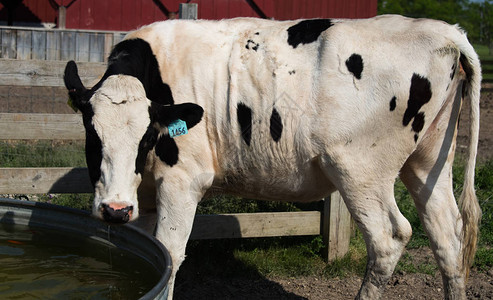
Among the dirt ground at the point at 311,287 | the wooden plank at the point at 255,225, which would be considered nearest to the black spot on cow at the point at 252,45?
the wooden plank at the point at 255,225

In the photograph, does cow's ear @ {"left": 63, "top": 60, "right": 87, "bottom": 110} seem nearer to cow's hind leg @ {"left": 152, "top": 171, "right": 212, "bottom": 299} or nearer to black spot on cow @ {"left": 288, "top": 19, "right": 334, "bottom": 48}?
cow's hind leg @ {"left": 152, "top": 171, "right": 212, "bottom": 299}

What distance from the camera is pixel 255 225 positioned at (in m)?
5.82

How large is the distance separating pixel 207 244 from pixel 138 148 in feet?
7.39

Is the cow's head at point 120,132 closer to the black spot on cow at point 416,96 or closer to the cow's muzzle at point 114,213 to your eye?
the cow's muzzle at point 114,213

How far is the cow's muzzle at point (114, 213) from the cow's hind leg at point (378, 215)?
1.44 metres

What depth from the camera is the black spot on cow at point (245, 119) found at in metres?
4.44

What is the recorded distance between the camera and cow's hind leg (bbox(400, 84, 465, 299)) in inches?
184

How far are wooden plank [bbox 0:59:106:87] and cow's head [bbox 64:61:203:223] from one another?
135 centimetres

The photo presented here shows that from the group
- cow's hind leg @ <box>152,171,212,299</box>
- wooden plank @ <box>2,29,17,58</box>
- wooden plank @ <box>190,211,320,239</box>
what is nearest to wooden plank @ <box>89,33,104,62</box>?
wooden plank @ <box>2,29,17,58</box>

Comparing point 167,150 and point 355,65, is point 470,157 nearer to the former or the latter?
point 355,65

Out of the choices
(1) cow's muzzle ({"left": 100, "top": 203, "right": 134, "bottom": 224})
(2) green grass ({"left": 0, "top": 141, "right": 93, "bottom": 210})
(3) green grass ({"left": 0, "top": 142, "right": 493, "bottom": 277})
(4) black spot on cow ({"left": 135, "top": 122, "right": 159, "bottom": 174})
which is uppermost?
(4) black spot on cow ({"left": 135, "top": 122, "right": 159, "bottom": 174})

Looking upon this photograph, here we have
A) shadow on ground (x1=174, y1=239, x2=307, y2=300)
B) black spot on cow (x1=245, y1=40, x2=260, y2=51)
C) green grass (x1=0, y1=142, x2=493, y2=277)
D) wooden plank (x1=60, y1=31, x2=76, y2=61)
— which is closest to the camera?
black spot on cow (x1=245, y1=40, x2=260, y2=51)

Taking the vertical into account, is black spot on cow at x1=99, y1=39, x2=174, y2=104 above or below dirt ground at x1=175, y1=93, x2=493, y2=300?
above

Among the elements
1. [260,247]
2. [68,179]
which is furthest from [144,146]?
[260,247]
